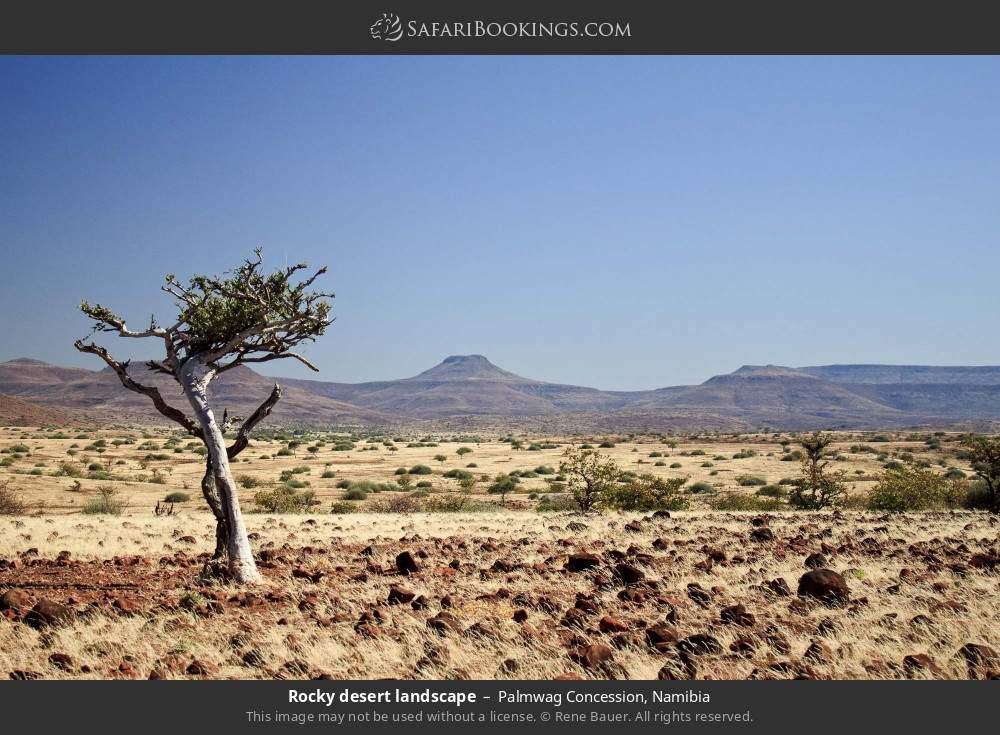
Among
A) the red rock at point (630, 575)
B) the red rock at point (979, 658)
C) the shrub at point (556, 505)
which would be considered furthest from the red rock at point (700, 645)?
the shrub at point (556, 505)

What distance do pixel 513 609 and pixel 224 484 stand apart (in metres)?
4.94

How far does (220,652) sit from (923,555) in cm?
1216

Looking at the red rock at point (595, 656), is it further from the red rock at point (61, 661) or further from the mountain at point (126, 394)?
the mountain at point (126, 394)

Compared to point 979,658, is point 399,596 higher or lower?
lower

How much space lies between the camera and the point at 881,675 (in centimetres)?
680

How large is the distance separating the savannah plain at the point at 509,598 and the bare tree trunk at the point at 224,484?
0.38 meters

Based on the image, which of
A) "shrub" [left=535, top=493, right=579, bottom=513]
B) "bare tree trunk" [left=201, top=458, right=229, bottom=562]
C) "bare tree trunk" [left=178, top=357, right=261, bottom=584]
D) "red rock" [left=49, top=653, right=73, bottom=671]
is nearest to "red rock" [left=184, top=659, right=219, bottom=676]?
"red rock" [left=49, top=653, right=73, bottom=671]

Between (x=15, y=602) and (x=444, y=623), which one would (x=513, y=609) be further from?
(x=15, y=602)

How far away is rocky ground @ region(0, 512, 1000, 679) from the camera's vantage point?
7.11 metres

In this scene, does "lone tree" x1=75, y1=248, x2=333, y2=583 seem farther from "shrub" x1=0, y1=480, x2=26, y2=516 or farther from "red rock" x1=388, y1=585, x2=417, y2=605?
"shrub" x1=0, y1=480, x2=26, y2=516

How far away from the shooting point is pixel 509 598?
9.98 meters

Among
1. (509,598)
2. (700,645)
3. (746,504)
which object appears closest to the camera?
(700,645)

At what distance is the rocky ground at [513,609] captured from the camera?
7113 mm

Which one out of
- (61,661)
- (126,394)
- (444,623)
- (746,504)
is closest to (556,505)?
(746,504)
